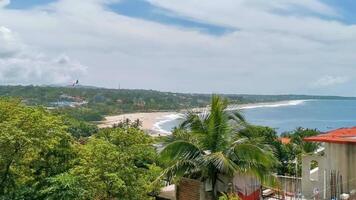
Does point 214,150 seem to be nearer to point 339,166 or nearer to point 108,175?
point 108,175

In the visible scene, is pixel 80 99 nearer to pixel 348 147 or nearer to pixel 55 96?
pixel 55 96

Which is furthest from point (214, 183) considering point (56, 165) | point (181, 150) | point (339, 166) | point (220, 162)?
point (339, 166)

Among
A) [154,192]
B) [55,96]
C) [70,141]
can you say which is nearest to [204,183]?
[154,192]

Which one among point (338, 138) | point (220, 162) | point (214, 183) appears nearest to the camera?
point (220, 162)

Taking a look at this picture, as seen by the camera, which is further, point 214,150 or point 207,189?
point 207,189

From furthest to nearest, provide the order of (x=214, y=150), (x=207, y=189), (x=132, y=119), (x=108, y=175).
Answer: (x=132, y=119) < (x=207, y=189) < (x=214, y=150) < (x=108, y=175)

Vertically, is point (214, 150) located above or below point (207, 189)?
above
